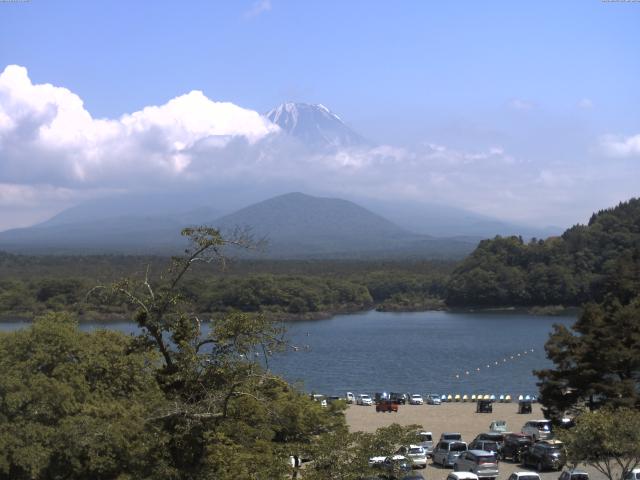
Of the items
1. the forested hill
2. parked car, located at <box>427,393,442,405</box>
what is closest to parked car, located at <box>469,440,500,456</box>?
parked car, located at <box>427,393,442,405</box>

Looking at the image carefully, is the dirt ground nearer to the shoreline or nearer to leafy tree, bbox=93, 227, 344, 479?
leafy tree, bbox=93, 227, 344, 479

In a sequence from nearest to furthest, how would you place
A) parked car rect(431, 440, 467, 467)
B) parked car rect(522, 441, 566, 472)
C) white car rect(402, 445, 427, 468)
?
parked car rect(522, 441, 566, 472)
white car rect(402, 445, 427, 468)
parked car rect(431, 440, 467, 467)

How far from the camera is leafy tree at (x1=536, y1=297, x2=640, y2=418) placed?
54.3 ft

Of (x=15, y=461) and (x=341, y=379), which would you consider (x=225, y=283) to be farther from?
(x=15, y=461)

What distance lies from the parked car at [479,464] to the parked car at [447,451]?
38.0 inches

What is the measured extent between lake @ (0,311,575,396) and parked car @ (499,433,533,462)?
26.9ft

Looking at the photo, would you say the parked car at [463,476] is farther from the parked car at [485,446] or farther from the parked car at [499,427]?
the parked car at [499,427]


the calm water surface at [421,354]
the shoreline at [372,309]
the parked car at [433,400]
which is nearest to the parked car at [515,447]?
the parked car at [433,400]

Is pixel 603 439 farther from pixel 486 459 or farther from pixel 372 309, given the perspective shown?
pixel 372 309

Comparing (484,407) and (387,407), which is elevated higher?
(484,407)

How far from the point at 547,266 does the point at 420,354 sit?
2834 cm

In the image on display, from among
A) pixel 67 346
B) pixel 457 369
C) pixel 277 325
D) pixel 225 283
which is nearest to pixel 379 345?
pixel 457 369

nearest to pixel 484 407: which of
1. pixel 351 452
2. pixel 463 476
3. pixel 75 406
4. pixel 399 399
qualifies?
pixel 399 399

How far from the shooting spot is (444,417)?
2358 cm
